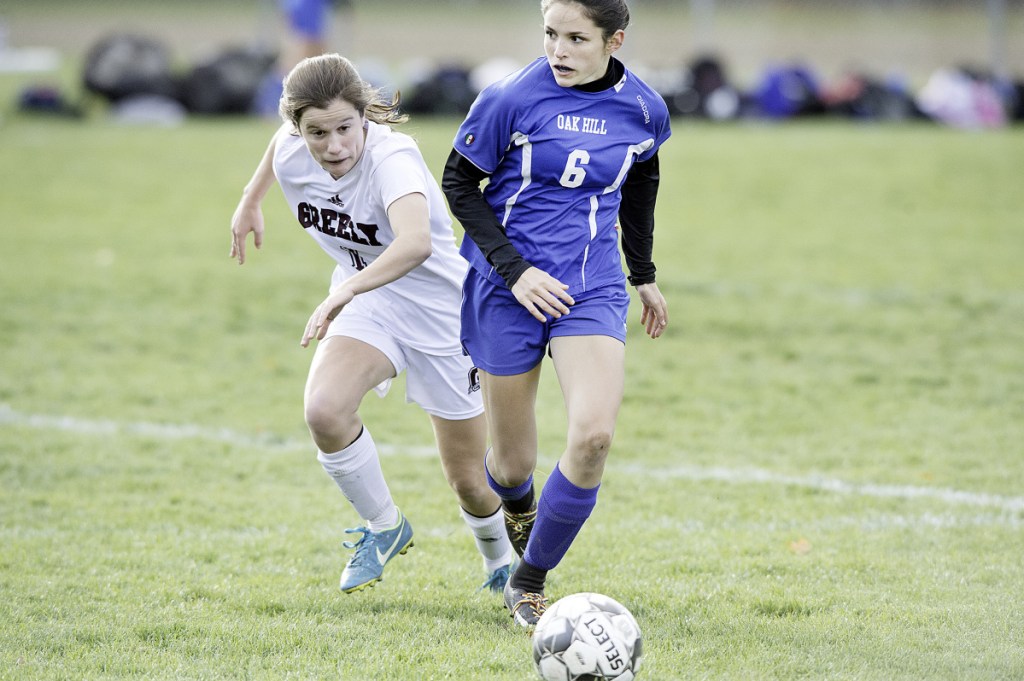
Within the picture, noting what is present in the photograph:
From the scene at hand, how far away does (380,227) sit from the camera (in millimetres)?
4289

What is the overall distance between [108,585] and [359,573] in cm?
91

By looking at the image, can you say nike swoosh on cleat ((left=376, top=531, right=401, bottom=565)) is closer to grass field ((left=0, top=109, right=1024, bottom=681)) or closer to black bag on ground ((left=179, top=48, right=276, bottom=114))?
grass field ((left=0, top=109, right=1024, bottom=681))

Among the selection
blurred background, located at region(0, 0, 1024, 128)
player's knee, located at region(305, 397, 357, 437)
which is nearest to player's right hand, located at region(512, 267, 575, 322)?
player's knee, located at region(305, 397, 357, 437)

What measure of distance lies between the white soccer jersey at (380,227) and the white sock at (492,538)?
24.9 inches

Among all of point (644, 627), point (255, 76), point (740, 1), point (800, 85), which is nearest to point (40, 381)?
point (644, 627)

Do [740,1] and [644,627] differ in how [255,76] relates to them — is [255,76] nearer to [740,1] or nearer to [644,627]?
[740,1]

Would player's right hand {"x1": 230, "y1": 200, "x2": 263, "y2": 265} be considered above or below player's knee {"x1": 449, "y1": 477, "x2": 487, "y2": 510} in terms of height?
above

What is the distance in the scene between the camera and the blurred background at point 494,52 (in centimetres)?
1789

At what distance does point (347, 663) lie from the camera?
3.71m

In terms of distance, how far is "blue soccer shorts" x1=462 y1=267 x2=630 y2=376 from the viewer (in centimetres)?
392

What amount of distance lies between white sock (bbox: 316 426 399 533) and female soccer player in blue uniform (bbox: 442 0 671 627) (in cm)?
49

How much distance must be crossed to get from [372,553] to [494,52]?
22.5 metres

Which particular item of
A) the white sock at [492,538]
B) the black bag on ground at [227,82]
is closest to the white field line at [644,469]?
the white sock at [492,538]

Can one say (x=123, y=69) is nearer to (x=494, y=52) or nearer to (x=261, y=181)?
(x=494, y=52)
